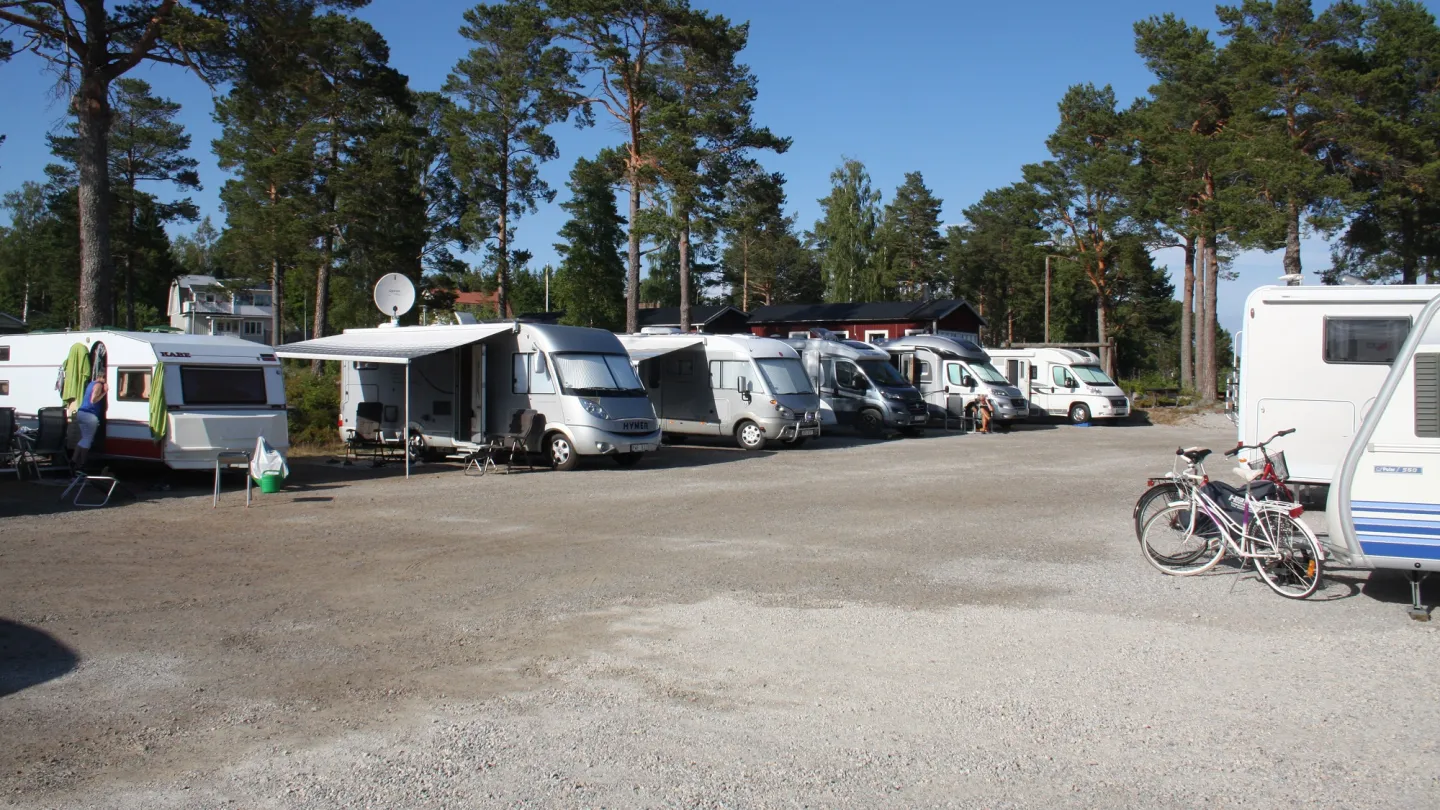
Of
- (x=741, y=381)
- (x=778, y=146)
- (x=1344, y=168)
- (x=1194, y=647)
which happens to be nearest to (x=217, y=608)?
(x=1194, y=647)

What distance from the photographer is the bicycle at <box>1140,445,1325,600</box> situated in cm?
759

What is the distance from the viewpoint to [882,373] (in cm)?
2447

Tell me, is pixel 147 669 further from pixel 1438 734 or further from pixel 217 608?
pixel 1438 734

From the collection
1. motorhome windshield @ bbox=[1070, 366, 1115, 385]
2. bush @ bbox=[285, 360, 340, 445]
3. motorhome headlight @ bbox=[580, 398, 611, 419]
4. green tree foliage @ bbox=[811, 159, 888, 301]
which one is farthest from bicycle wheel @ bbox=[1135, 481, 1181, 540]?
green tree foliage @ bbox=[811, 159, 888, 301]

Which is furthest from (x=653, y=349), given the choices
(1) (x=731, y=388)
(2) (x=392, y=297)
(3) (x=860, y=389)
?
(3) (x=860, y=389)

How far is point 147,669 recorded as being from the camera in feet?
19.0

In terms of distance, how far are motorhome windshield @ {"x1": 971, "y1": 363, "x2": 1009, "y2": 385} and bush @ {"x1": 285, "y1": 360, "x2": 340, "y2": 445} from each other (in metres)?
15.6

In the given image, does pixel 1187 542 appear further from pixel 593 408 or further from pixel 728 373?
pixel 728 373

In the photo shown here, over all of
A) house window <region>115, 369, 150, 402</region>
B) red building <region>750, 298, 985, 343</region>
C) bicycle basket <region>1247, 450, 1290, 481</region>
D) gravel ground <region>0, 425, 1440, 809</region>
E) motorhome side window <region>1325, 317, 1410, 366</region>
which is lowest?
gravel ground <region>0, 425, 1440, 809</region>

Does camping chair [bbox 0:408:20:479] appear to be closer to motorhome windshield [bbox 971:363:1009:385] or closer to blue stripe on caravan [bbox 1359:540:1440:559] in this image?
blue stripe on caravan [bbox 1359:540:1440:559]

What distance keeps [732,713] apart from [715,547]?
14.6 feet

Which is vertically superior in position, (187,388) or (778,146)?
(778,146)

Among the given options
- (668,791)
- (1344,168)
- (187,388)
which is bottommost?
(668,791)

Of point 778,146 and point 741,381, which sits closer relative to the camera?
point 741,381
